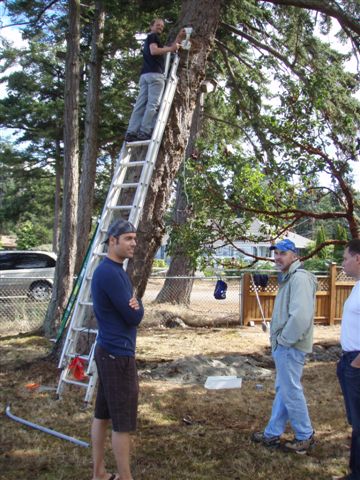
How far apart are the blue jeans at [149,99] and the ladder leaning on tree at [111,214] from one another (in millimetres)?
85

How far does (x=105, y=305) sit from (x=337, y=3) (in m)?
6.79

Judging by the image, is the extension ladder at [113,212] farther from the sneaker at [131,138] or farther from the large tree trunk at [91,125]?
the large tree trunk at [91,125]

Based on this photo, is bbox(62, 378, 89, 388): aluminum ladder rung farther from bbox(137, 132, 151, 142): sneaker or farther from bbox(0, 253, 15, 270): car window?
bbox(0, 253, 15, 270): car window

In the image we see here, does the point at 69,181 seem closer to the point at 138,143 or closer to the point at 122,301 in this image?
the point at 138,143

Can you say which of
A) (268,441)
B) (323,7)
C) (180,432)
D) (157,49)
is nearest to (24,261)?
(157,49)

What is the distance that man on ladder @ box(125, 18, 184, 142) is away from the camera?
19.3 ft

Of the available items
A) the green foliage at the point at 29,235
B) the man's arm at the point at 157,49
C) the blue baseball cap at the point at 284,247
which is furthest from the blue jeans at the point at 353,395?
the green foliage at the point at 29,235

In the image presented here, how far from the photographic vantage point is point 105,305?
3.32 metres

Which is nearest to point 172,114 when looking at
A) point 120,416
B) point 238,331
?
point 120,416

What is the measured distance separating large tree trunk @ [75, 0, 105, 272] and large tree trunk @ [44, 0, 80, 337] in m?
Result: 2.81

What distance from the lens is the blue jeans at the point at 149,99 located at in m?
5.91

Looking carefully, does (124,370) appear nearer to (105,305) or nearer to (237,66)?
(105,305)

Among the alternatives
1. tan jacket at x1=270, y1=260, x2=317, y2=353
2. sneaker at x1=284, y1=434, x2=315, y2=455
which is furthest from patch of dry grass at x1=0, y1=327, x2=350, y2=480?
tan jacket at x1=270, y1=260, x2=317, y2=353

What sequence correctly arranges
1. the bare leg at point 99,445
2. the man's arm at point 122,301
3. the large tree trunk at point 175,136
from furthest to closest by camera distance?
the large tree trunk at point 175,136 < the bare leg at point 99,445 < the man's arm at point 122,301
